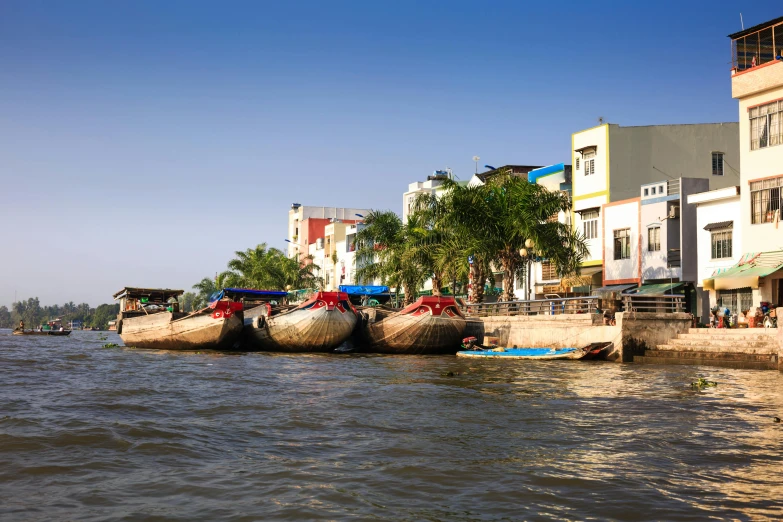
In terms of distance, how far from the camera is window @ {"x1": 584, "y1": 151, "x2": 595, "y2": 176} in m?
40.7

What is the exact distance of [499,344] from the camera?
99.7ft

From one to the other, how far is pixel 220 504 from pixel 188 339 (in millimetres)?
27367

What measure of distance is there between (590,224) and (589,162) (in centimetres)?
326

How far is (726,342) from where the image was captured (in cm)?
2262

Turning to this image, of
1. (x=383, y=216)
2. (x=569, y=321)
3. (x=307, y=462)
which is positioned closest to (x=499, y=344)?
(x=569, y=321)

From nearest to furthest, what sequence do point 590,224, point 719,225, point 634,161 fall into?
point 719,225
point 634,161
point 590,224

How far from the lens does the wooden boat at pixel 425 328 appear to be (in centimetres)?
2988

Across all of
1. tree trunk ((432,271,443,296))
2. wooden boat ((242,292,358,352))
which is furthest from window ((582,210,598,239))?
wooden boat ((242,292,358,352))

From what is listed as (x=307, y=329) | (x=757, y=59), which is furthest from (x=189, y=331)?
(x=757, y=59)

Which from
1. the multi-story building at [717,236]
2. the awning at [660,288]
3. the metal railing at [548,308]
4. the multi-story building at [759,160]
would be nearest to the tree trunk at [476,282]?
the metal railing at [548,308]

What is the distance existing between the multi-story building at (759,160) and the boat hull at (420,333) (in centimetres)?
975

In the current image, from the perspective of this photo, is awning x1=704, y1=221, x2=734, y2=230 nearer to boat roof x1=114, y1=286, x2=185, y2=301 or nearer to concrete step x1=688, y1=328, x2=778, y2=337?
concrete step x1=688, y1=328, x2=778, y2=337

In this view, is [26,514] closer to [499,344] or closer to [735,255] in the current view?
[499,344]

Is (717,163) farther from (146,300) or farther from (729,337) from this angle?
(146,300)
